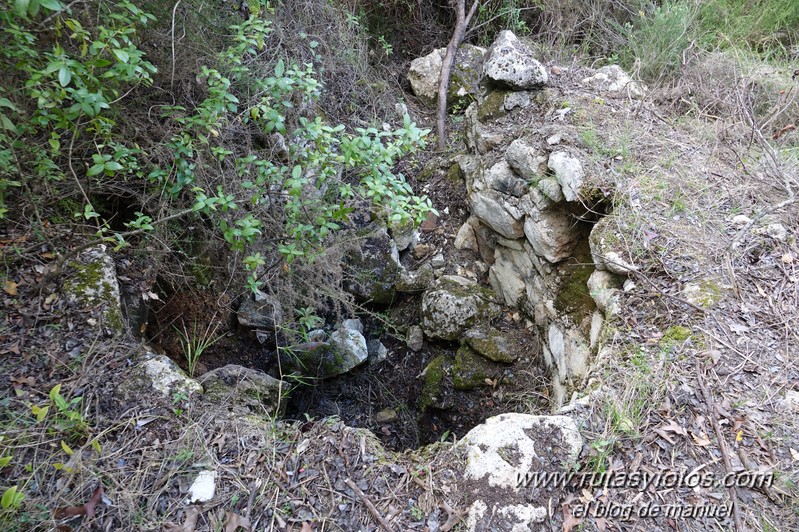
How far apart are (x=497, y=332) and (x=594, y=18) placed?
3368mm

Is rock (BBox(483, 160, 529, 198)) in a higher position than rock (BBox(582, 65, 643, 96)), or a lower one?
lower

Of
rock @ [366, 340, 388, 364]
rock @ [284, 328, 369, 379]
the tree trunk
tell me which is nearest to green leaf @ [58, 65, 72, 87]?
rock @ [284, 328, 369, 379]

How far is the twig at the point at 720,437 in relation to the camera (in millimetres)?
1614

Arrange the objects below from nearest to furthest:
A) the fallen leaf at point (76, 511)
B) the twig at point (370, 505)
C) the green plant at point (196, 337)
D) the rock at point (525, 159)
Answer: the fallen leaf at point (76, 511) → the twig at point (370, 505) → the green plant at point (196, 337) → the rock at point (525, 159)

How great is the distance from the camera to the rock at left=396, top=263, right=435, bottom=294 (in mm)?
3662

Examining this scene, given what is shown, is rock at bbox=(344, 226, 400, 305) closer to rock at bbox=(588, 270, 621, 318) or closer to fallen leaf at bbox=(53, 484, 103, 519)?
rock at bbox=(588, 270, 621, 318)

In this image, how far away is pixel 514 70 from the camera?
3.71 meters

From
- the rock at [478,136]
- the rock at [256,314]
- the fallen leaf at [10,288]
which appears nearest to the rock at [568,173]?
the rock at [478,136]

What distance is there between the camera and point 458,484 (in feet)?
5.89

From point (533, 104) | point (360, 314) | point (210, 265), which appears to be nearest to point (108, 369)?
point (210, 265)

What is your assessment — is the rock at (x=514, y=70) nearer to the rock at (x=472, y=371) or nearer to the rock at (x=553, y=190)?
the rock at (x=553, y=190)

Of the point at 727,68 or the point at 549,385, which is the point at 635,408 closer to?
the point at 549,385

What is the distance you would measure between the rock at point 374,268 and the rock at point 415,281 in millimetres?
47

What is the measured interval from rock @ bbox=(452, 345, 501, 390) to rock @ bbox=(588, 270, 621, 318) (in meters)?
0.89
